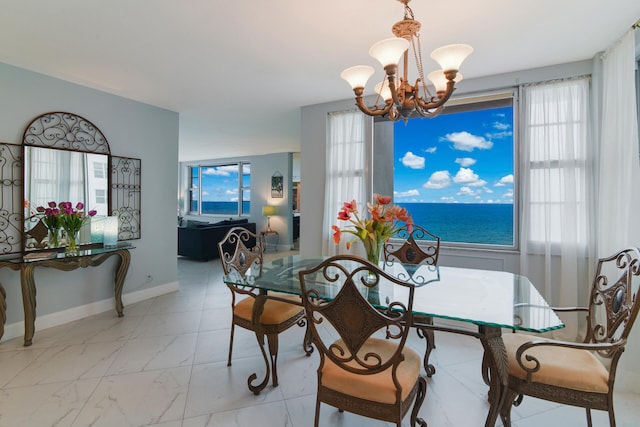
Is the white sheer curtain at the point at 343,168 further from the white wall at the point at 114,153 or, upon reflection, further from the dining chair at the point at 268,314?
the white wall at the point at 114,153

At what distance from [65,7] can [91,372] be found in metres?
2.57

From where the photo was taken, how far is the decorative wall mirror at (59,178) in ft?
8.89

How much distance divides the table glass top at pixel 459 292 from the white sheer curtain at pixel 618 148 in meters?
0.98

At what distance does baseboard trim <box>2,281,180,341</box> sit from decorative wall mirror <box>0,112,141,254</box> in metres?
0.73

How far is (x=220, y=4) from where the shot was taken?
5.99ft

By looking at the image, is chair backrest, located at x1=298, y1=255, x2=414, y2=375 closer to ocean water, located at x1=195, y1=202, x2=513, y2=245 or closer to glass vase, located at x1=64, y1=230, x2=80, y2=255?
glass vase, located at x1=64, y1=230, x2=80, y2=255

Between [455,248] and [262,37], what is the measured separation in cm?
275

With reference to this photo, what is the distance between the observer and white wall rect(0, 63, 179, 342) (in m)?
2.72

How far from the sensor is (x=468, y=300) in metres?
1.58

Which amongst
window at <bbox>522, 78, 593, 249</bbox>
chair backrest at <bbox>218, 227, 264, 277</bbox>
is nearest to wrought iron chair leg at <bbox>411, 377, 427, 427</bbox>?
chair backrest at <bbox>218, 227, 264, 277</bbox>

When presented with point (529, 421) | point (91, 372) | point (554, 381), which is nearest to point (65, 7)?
point (91, 372)

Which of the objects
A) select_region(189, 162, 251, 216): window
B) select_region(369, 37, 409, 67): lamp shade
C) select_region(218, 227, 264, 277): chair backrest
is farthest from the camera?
select_region(189, 162, 251, 216): window

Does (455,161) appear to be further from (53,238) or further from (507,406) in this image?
(53,238)

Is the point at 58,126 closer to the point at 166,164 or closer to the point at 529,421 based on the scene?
the point at 166,164
